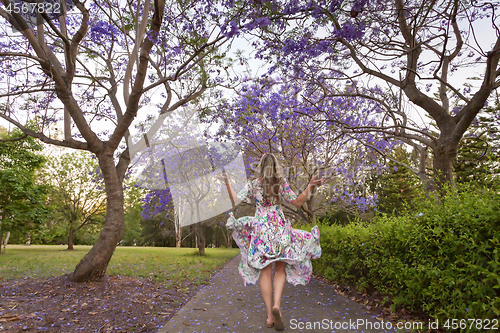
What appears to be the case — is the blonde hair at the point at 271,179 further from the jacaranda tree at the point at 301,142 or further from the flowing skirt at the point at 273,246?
the jacaranda tree at the point at 301,142

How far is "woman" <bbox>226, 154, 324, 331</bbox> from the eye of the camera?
138 inches

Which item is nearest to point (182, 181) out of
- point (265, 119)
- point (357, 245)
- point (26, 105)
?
point (265, 119)

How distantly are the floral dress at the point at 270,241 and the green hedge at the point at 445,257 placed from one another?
37.0 inches

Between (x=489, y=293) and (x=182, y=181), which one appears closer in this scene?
(x=489, y=293)

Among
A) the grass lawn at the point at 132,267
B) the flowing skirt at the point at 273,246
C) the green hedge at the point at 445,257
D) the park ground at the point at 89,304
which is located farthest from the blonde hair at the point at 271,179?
the grass lawn at the point at 132,267

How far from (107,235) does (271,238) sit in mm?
3781

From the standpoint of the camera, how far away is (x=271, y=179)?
3.76m

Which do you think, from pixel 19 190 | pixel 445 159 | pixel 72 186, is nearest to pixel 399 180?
pixel 445 159

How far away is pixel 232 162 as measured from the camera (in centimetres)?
1245

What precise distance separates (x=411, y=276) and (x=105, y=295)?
4.72m

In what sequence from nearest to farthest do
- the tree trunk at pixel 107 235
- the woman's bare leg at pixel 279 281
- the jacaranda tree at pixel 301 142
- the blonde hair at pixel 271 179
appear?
the woman's bare leg at pixel 279 281, the blonde hair at pixel 271 179, the tree trunk at pixel 107 235, the jacaranda tree at pixel 301 142

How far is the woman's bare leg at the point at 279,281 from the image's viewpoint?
3164 mm

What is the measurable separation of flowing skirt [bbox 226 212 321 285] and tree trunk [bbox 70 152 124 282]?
3057mm

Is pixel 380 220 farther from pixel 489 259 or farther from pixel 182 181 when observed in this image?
pixel 182 181
